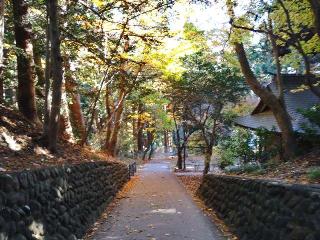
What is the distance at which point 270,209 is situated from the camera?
23.0ft

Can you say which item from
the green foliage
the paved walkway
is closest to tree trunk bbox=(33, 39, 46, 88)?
the paved walkway

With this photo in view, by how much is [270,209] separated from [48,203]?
359 centimetres

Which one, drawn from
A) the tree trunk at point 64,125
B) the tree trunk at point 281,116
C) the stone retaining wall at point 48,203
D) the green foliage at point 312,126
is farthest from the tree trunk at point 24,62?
the green foliage at point 312,126

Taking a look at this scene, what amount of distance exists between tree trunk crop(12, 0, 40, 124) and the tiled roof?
386 inches

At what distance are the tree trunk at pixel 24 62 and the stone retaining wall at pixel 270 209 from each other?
6.72 m

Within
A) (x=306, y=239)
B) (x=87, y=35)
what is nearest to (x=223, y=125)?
(x=87, y=35)

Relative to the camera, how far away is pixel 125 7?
1377 centimetres

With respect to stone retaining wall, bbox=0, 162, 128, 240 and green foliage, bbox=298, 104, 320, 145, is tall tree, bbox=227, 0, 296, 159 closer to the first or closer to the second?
green foliage, bbox=298, 104, 320, 145

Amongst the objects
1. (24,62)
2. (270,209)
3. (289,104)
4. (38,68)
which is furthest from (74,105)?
(270,209)

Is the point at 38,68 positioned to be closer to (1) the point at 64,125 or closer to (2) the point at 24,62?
(1) the point at 64,125

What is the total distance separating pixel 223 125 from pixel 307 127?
39.1ft

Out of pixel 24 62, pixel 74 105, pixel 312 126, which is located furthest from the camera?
pixel 74 105

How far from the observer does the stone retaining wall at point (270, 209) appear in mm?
5340

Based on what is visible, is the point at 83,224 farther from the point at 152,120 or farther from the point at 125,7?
the point at 152,120
